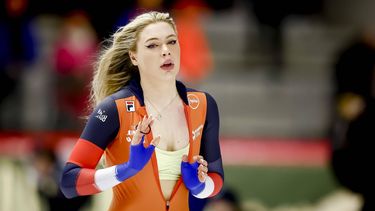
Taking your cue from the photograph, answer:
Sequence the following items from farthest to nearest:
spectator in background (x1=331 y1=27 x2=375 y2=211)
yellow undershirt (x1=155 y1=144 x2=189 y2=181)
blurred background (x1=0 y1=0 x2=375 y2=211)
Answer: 1. blurred background (x1=0 y1=0 x2=375 y2=211)
2. spectator in background (x1=331 y1=27 x2=375 y2=211)
3. yellow undershirt (x1=155 y1=144 x2=189 y2=181)

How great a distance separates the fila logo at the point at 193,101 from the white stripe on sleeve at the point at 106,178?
24.6 inches

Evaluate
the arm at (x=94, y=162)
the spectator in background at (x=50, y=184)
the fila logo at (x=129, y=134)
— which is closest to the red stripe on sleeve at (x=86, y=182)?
the arm at (x=94, y=162)

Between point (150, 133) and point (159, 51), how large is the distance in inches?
17.3

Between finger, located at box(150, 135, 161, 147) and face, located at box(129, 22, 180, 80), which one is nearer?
finger, located at box(150, 135, 161, 147)

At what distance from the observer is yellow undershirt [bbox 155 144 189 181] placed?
17.2ft

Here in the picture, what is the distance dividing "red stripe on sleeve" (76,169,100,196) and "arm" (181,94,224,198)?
1.55 ft

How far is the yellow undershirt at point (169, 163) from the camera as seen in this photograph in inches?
207

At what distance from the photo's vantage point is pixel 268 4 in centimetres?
1270

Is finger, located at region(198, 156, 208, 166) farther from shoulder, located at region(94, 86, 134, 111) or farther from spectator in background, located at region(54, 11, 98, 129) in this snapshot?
spectator in background, located at region(54, 11, 98, 129)

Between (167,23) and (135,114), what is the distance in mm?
529

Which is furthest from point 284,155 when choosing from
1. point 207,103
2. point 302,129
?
point 207,103

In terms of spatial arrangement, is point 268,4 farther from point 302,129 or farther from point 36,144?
point 36,144

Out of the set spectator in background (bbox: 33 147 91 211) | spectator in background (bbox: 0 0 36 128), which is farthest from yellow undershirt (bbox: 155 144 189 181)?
spectator in background (bbox: 0 0 36 128)

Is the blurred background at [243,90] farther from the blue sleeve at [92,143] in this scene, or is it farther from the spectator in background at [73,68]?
the blue sleeve at [92,143]
